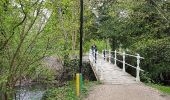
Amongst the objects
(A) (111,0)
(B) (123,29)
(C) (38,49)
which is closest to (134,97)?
(C) (38,49)

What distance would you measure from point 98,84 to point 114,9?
13424 mm

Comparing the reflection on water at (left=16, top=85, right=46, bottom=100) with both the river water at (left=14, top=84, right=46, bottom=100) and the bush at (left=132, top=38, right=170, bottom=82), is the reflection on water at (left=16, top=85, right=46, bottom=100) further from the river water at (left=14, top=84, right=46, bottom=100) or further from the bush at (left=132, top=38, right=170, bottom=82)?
the bush at (left=132, top=38, right=170, bottom=82)

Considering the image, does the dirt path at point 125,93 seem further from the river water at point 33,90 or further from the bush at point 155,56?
the river water at point 33,90

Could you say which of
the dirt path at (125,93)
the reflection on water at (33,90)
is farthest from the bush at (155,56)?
the reflection on water at (33,90)

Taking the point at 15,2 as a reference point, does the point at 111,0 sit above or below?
above

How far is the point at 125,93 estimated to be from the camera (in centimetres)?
1374

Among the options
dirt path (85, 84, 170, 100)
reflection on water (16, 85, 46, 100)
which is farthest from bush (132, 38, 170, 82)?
reflection on water (16, 85, 46, 100)

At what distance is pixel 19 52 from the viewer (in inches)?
581

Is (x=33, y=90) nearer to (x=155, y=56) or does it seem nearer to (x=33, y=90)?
(x=33, y=90)

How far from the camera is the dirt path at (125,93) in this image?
12.9 metres

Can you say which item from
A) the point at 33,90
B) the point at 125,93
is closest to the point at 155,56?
the point at 125,93

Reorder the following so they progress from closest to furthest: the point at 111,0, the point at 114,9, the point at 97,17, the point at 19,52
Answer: the point at 19,52
the point at 111,0
the point at 114,9
the point at 97,17

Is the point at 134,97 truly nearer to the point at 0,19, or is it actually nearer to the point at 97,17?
the point at 0,19

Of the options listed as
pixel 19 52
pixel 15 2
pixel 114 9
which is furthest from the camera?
pixel 114 9
